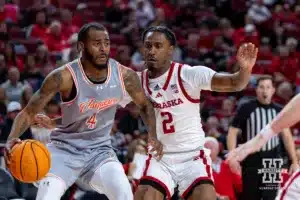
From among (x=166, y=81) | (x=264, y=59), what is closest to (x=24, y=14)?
(x=264, y=59)

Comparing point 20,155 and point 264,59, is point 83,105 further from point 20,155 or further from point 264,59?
point 264,59

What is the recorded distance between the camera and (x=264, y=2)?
17.7 meters

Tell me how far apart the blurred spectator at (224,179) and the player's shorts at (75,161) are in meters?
2.45

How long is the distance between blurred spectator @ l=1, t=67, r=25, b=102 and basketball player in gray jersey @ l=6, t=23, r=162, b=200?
5.48 m

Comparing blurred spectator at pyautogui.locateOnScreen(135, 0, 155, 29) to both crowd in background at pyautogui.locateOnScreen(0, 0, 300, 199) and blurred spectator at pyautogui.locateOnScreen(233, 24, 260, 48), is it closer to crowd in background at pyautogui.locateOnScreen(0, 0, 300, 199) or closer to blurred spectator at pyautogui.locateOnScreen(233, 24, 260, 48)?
crowd in background at pyautogui.locateOnScreen(0, 0, 300, 199)

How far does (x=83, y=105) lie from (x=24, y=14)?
9.13 m

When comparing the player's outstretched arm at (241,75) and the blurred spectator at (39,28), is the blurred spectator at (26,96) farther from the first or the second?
the player's outstretched arm at (241,75)

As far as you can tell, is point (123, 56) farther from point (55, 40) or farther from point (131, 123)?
point (131, 123)

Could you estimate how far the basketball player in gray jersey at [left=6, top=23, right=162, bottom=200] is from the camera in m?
6.35

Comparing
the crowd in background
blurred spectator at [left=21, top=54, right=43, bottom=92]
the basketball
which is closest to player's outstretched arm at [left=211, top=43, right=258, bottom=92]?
the basketball

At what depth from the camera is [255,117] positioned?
9.29m

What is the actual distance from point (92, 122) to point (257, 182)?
3.25 metres

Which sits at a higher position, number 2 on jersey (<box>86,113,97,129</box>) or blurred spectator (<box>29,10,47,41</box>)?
blurred spectator (<box>29,10,47,41</box>)

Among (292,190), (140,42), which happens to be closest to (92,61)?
(292,190)
